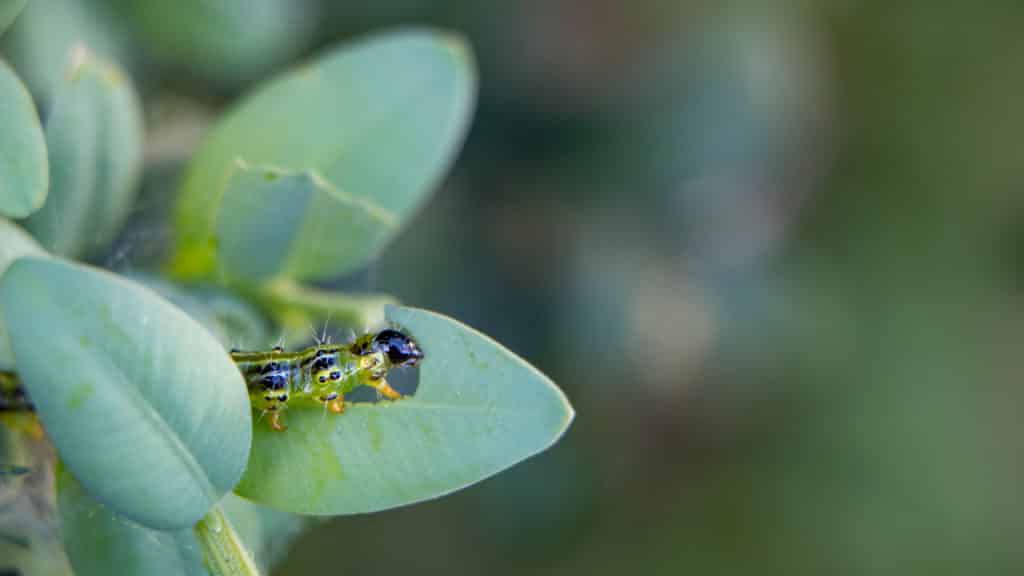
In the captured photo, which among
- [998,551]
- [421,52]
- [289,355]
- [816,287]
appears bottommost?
[998,551]

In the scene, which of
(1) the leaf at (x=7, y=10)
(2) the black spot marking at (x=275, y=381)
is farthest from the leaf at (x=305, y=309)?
(1) the leaf at (x=7, y=10)

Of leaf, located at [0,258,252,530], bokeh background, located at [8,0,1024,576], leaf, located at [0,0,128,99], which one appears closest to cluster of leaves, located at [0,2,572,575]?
leaf, located at [0,258,252,530]

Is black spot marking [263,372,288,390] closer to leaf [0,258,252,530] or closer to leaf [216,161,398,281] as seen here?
leaf [0,258,252,530]

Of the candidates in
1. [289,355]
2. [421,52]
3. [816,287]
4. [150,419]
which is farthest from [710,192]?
[150,419]

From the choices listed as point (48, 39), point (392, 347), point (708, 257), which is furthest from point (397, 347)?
point (708, 257)

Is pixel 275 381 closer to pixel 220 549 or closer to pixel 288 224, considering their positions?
pixel 220 549

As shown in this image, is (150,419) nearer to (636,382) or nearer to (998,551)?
(636,382)
